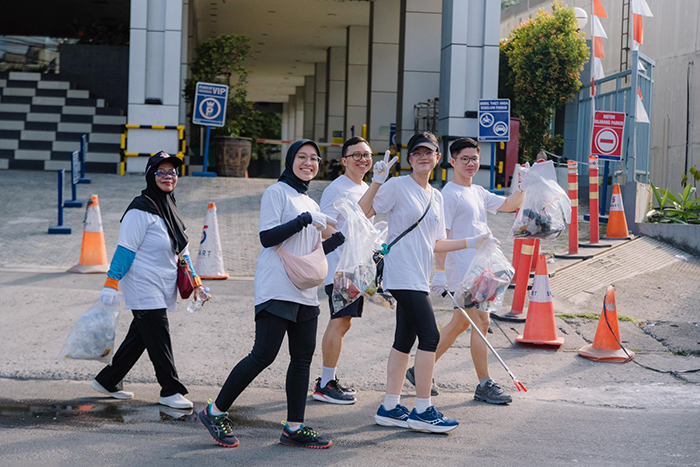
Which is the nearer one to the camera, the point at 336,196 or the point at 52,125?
the point at 336,196

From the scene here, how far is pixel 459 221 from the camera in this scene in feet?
18.7

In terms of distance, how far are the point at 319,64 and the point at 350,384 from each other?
32.6 m

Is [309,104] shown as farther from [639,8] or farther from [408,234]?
[408,234]

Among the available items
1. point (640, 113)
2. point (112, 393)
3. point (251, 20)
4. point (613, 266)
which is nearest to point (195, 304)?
point (112, 393)

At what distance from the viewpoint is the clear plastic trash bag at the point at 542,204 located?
6.06 m

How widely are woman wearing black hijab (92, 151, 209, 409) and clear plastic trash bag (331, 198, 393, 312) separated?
1002 millimetres

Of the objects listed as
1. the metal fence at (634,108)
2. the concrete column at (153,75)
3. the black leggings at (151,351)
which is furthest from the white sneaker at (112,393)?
the concrete column at (153,75)

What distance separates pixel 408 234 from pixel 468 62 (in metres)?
14.0

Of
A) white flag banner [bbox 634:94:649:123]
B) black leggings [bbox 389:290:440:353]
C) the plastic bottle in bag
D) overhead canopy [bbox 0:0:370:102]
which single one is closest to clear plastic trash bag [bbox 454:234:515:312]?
black leggings [bbox 389:290:440:353]

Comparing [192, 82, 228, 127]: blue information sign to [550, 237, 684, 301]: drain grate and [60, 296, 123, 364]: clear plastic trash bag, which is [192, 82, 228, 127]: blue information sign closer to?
[550, 237, 684, 301]: drain grate

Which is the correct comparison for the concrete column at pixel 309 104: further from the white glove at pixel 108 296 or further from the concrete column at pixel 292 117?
the white glove at pixel 108 296

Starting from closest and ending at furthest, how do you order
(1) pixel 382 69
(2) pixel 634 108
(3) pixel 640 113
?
(2) pixel 634 108, (3) pixel 640 113, (1) pixel 382 69

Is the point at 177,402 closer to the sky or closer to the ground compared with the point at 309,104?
closer to the ground

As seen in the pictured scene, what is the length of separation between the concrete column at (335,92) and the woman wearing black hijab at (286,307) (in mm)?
27406
